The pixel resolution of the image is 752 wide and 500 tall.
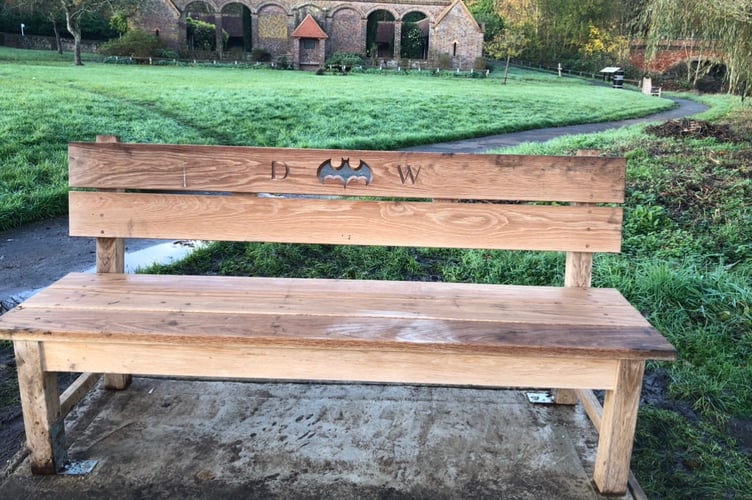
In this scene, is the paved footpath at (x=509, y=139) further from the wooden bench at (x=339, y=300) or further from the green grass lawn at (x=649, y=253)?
the wooden bench at (x=339, y=300)

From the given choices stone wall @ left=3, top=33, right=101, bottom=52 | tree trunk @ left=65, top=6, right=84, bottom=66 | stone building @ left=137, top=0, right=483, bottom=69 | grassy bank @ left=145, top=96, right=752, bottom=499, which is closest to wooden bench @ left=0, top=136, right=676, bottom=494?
grassy bank @ left=145, top=96, right=752, bottom=499

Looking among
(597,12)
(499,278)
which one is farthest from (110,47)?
(499,278)

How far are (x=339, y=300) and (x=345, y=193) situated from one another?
53cm

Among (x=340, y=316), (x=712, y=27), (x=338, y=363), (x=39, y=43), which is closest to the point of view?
(x=338, y=363)

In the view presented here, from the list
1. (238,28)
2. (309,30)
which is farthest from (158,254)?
(238,28)

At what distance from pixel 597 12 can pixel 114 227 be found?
48352mm

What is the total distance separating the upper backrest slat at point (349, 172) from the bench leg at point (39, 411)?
91 centimetres

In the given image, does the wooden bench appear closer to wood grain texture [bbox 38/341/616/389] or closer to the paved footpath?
wood grain texture [bbox 38/341/616/389]

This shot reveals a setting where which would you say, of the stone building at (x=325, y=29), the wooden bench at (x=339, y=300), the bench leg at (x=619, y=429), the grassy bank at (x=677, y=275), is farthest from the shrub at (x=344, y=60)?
the bench leg at (x=619, y=429)

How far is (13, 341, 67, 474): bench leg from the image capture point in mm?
2150

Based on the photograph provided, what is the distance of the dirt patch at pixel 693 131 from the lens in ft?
29.5

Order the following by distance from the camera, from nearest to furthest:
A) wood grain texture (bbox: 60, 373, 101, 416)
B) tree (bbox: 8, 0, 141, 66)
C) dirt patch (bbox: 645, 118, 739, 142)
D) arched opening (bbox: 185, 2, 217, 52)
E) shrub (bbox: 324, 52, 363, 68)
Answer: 1. wood grain texture (bbox: 60, 373, 101, 416)
2. dirt patch (bbox: 645, 118, 739, 142)
3. tree (bbox: 8, 0, 141, 66)
4. shrub (bbox: 324, 52, 363, 68)
5. arched opening (bbox: 185, 2, 217, 52)

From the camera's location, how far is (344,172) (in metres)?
2.76

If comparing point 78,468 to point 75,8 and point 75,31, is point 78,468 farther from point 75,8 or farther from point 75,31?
point 75,8
